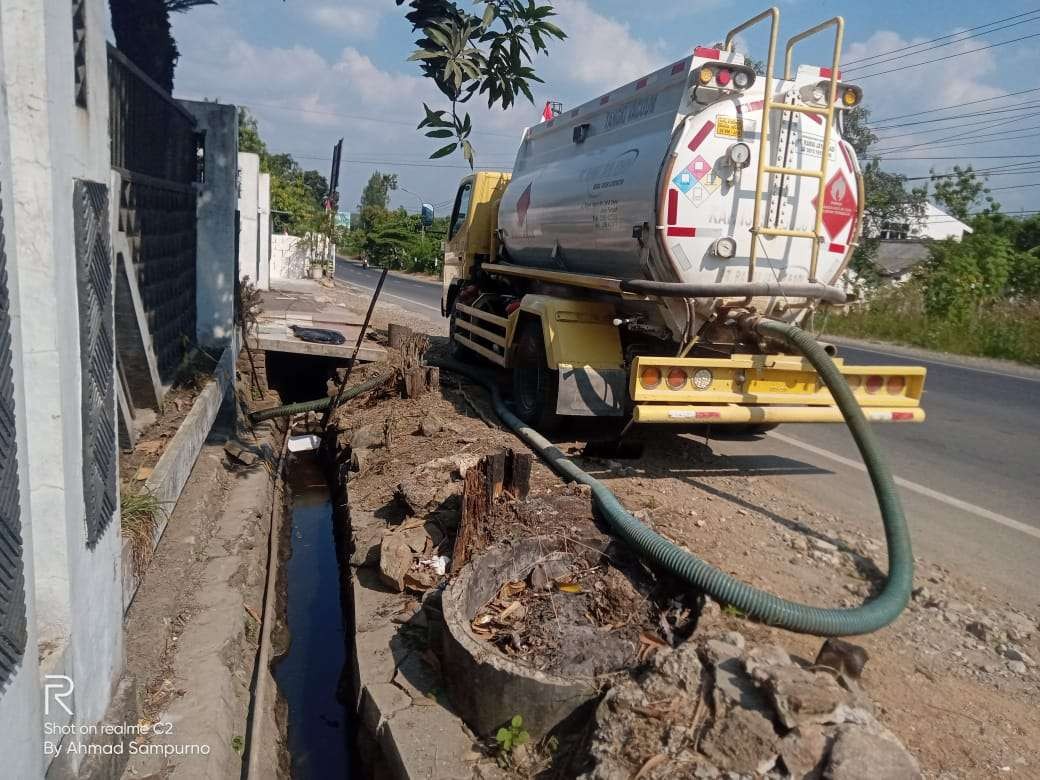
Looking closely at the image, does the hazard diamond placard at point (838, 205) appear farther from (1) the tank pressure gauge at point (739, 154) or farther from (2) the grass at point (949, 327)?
(2) the grass at point (949, 327)

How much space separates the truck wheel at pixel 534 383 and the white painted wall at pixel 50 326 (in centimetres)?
464

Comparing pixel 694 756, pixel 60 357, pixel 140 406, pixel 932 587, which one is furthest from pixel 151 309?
pixel 932 587

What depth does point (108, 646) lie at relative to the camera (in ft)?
9.70

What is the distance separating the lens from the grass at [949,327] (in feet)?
52.4

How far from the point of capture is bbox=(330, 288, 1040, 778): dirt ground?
311 centimetres

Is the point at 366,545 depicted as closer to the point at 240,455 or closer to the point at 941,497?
the point at 240,455

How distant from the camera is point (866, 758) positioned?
251 centimetres

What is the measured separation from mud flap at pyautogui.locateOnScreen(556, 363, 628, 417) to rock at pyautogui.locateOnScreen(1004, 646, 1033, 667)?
3369 mm

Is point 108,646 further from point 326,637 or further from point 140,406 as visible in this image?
point 140,406

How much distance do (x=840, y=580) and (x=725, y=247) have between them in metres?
2.59

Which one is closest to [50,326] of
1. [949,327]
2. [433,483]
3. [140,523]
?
[140,523]

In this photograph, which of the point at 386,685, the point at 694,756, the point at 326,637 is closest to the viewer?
the point at 694,756

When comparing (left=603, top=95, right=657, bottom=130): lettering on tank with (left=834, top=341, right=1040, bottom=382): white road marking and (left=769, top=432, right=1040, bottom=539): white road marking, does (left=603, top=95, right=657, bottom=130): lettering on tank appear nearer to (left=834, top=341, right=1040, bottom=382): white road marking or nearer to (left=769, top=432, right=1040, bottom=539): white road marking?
(left=769, top=432, right=1040, bottom=539): white road marking

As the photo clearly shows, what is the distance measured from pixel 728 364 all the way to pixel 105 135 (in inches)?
174
